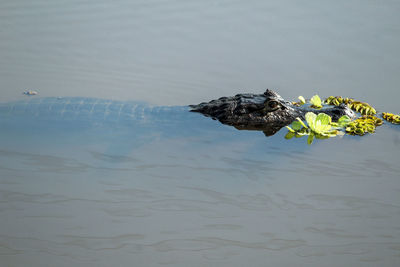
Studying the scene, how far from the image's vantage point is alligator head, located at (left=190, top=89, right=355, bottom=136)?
5.38 meters

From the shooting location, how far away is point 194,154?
4.76m

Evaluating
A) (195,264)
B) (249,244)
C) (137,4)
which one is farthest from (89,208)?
(137,4)

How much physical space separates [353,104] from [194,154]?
2563 millimetres

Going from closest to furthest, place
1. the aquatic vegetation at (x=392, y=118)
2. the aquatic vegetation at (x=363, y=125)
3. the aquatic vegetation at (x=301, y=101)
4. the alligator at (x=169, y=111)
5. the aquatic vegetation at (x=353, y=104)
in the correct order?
1. the aquatic vegetation at (x=363, y=125)
2. the alligator at (x=169, y=111)
3. the aquatic vegetation at (x=392, y=118)
4. the aquatic vegetation at (x=353, y=104)
5. the aquatic vegetation at (x=301, y=101)

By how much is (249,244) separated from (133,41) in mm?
5419

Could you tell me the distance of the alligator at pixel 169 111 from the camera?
5.43 m

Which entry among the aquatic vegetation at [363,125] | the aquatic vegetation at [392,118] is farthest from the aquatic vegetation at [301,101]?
the aquatic vegetation at [392,118]

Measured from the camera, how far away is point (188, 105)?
19.7 ft

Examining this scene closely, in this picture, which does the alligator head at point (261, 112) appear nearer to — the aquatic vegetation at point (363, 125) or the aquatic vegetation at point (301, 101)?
the aquatic vegetation at point (363, 125)

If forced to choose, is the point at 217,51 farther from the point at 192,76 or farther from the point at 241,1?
the point at 241,1

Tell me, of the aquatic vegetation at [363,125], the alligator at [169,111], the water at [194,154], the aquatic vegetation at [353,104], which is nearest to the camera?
the water at [194,154]

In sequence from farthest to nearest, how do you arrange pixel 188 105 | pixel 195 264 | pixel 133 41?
1. pixel 133 41
2. pixel 188 105
3. pixel 195 264

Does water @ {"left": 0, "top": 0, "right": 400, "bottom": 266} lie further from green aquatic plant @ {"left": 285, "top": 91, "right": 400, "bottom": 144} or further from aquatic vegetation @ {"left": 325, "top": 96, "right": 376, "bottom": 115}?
aquatic vegetation @ {"left": 325, "top": 96, "right": 376, "bottom": 115}

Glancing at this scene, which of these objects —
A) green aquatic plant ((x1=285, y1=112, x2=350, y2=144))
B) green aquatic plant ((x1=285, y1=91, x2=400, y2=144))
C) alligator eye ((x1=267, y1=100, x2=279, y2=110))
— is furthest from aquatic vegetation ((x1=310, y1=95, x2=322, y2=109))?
alligator eye ((x1=267, y1=100, x2=279, y2=110))
